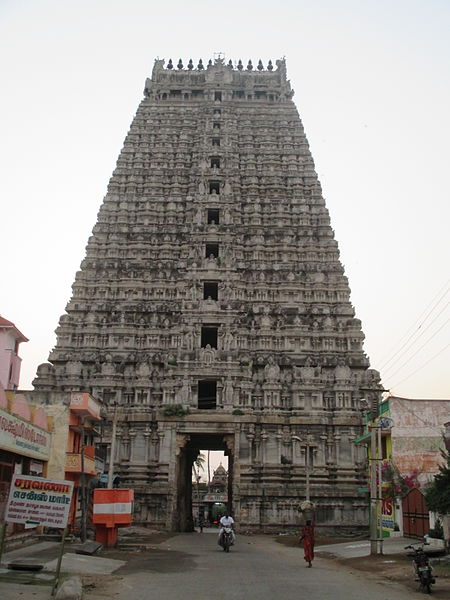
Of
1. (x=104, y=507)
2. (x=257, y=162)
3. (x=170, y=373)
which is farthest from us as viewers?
(x=257, y=162)

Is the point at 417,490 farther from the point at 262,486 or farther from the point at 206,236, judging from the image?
the point at 206,236

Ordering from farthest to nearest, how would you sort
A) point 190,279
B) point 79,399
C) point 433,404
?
point 190,279 < point 433,404 < point 79,399

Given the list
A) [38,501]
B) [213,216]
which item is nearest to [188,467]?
[213,216]

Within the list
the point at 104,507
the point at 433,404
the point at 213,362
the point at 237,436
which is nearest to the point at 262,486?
the point at 237,436

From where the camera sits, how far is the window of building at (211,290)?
146ft

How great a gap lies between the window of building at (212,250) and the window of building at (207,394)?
31.1 ft

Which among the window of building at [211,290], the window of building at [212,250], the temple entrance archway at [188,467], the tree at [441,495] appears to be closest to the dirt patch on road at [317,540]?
the temple entrance archway at [188,467]

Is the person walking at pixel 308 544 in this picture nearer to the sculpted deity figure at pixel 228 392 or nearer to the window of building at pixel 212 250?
the sculpted deity figure at pixel 228 392

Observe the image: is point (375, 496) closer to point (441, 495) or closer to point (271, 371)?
point (441, 495)

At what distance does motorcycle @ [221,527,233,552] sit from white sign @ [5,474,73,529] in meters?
13.3

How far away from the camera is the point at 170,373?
40.4 meters

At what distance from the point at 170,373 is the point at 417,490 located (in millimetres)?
16635

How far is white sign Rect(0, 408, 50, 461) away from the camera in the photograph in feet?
64.4

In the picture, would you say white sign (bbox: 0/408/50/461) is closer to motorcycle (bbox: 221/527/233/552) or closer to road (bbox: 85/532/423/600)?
road (bbox: 85/532/423/600)
